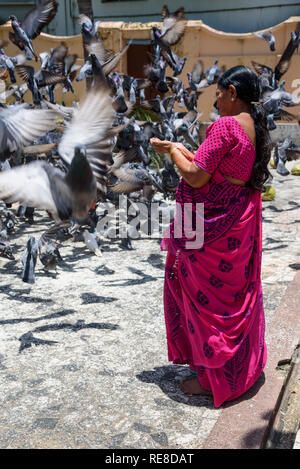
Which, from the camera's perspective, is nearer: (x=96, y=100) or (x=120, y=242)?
(x=96, y=100)

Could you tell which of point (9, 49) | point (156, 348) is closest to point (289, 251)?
point (156, 348)

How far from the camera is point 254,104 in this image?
2469mm

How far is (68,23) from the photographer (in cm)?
1539

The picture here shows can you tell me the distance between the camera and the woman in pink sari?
94.0 inches

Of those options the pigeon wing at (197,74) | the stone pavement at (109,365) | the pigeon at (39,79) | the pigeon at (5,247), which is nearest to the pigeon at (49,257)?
the stone pavement at (109,365)

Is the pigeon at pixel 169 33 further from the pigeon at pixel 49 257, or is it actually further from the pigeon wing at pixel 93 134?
the pigeon wing at pixel 93 134

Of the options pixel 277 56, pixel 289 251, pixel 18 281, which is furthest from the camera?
pixel 277 56

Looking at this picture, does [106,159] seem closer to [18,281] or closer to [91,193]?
[91,193]

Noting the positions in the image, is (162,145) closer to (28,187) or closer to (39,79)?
(28,187)

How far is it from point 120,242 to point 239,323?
343 cm

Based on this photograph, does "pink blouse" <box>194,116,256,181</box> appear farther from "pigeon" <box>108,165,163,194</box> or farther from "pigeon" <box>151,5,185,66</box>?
"pigeon" <box>151,5,185,66</box>

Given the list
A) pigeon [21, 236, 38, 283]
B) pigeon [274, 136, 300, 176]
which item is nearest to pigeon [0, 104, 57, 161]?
pigeon [21, 236, 38, 283]

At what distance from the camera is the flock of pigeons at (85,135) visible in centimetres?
258

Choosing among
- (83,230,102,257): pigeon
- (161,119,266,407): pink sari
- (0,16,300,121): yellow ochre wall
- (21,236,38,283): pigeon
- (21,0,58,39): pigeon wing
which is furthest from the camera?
(0,16,300,121): yellow ochre wall
